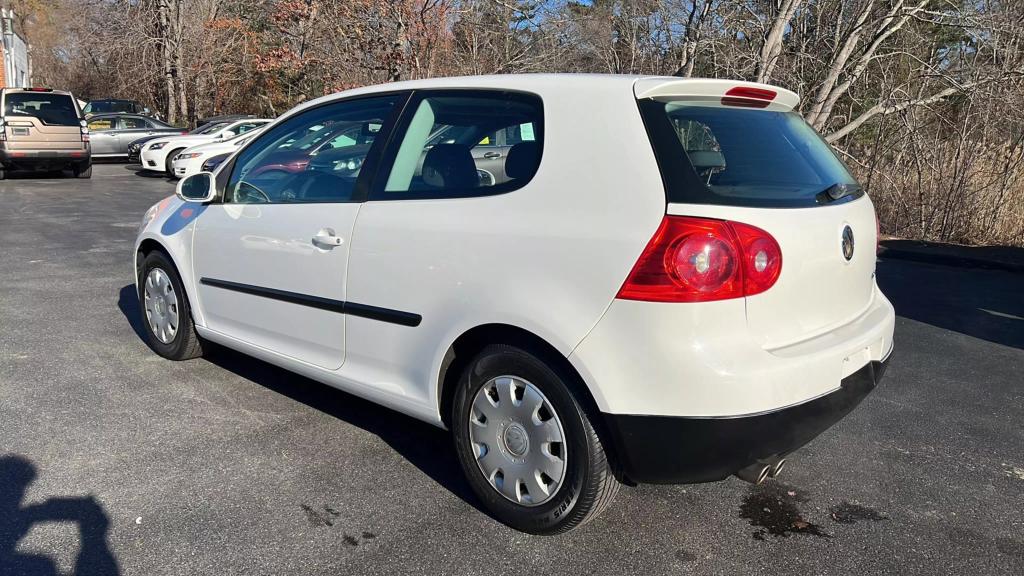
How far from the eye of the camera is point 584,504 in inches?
111

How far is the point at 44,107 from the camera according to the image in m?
16.2

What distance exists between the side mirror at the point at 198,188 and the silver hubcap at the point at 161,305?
2.01 ft

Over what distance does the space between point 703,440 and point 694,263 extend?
1.91 feet

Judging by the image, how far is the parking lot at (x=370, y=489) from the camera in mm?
2852

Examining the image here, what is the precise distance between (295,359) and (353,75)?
13.7 meters

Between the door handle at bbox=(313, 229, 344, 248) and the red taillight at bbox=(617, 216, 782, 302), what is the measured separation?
4.78 ft

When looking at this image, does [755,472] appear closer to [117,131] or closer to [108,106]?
[117,131]

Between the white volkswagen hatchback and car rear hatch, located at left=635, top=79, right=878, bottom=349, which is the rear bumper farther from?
car rear hatch, located at left=635, top=79, right=878, bottom=349

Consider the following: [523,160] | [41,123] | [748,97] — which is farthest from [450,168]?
[41,123]

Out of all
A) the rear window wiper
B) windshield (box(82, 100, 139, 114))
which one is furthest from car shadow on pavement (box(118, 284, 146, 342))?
windshield (box(82, 100, 139, 114))

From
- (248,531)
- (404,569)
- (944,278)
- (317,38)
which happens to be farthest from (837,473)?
(317,38)

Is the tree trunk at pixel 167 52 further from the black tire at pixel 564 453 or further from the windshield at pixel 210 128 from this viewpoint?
the black tire at pixel 564 453

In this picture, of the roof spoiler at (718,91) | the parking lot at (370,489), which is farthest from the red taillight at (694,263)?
the parking lot at (370,489)

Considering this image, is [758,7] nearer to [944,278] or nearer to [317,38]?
[944,278]
